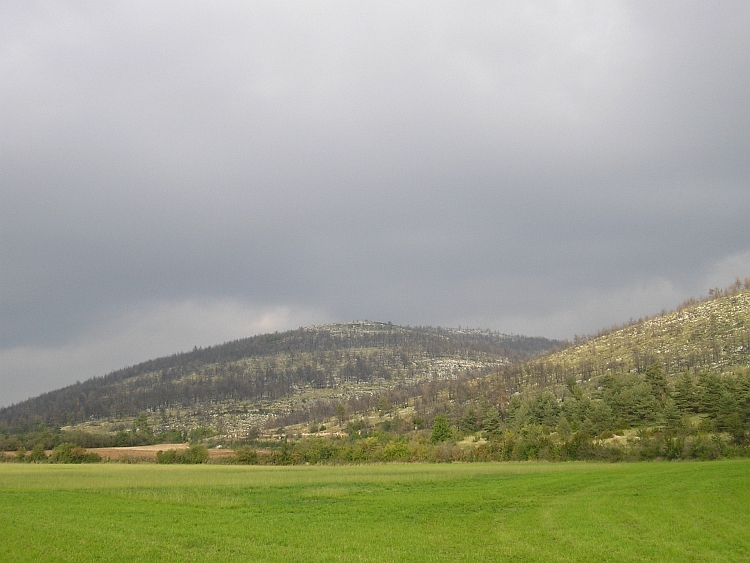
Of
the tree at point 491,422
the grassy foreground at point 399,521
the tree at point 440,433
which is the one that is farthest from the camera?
the tree at point 491,422

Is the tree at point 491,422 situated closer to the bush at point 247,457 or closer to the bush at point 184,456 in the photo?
the bush at point 247,457

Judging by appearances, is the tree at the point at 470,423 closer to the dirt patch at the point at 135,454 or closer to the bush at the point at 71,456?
the dirt patch at the point at 135,454

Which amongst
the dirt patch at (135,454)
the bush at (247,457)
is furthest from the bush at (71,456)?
the bush at (247,457)

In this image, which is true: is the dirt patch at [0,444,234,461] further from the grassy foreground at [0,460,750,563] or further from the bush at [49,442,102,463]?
the grassy foreground at [0,460,750,563]

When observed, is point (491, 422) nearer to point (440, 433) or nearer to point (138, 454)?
point (440, 433)

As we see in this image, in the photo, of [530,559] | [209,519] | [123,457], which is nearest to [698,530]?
[530,559]

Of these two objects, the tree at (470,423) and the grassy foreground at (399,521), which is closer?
the grassy foreground at (399,521)

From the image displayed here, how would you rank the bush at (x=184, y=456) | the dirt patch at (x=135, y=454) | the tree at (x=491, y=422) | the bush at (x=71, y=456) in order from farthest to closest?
the tree at (x=491, y=422)
the dirt patch at (x=135, y=454)
the bush at (x=71, y=456)
the bush at (x=184, y=456)

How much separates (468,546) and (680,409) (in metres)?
97.9

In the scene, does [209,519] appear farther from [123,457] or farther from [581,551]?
[123,457]

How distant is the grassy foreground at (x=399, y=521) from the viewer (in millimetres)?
23906

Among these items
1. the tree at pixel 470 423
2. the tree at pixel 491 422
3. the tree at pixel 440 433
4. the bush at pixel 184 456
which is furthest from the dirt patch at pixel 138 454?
the tree at pixel 491 422

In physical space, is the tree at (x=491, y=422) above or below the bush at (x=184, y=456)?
above

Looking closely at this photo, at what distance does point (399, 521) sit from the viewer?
32.8 m
